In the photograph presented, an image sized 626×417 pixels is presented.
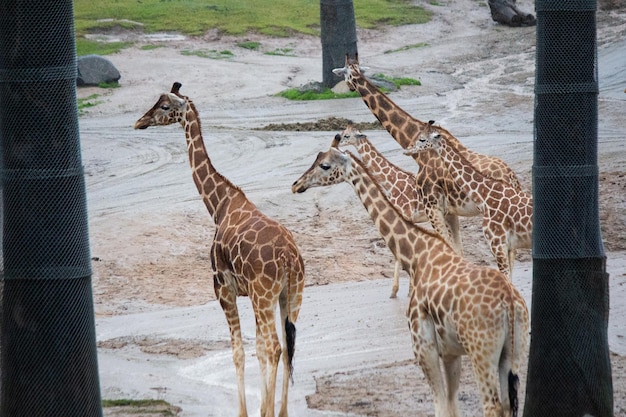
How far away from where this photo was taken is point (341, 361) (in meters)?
10.7

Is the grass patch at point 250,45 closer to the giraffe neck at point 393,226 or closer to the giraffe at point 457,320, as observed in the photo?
the giraffe neck at point 393,226

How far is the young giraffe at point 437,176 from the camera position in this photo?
42.3 ft

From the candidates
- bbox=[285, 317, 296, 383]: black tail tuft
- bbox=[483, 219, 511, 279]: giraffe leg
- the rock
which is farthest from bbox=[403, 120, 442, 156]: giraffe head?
the rock

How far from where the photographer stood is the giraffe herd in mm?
7613

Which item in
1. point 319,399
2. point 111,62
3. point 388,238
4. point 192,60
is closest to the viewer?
point 388,238

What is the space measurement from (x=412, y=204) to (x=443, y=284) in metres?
5.70

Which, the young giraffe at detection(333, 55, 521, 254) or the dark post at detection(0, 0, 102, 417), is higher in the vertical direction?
the dark post at detection(0, 0, 102, 417)

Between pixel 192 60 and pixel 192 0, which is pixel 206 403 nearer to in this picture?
pixel 192 60

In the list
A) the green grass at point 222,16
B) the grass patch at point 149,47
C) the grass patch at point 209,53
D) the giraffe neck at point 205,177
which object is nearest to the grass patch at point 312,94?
the grass patch at point 209,53

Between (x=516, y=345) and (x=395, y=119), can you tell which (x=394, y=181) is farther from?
(x=516, y=345)

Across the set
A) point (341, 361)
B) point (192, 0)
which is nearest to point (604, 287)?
point (341, 361)

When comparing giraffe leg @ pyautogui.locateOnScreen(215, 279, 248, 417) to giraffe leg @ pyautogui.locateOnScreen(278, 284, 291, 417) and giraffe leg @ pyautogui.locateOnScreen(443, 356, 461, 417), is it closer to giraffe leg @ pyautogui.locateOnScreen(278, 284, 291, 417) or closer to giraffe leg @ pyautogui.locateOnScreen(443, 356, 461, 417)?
giraffe leg @ pyautogui.locateOnScreen(278, 284, 291, 417)

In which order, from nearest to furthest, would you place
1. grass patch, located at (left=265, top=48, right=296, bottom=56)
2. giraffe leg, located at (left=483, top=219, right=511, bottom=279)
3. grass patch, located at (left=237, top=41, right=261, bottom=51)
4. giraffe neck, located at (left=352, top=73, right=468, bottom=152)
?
1. giraffe leg, located at (left=483, top=219, right=511, bottom=279)
2. giraffe neck, located at (left=352, top=73, right=468, bottom=152)
3. grass patch, located at (left=265, top=48, right=296, bottom=56)
4. grass patch, located at (left=237, top=41, right=261, bottom=51)

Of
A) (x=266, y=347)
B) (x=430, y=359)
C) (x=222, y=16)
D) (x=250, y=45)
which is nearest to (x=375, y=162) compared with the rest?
(x=266, y=347)
